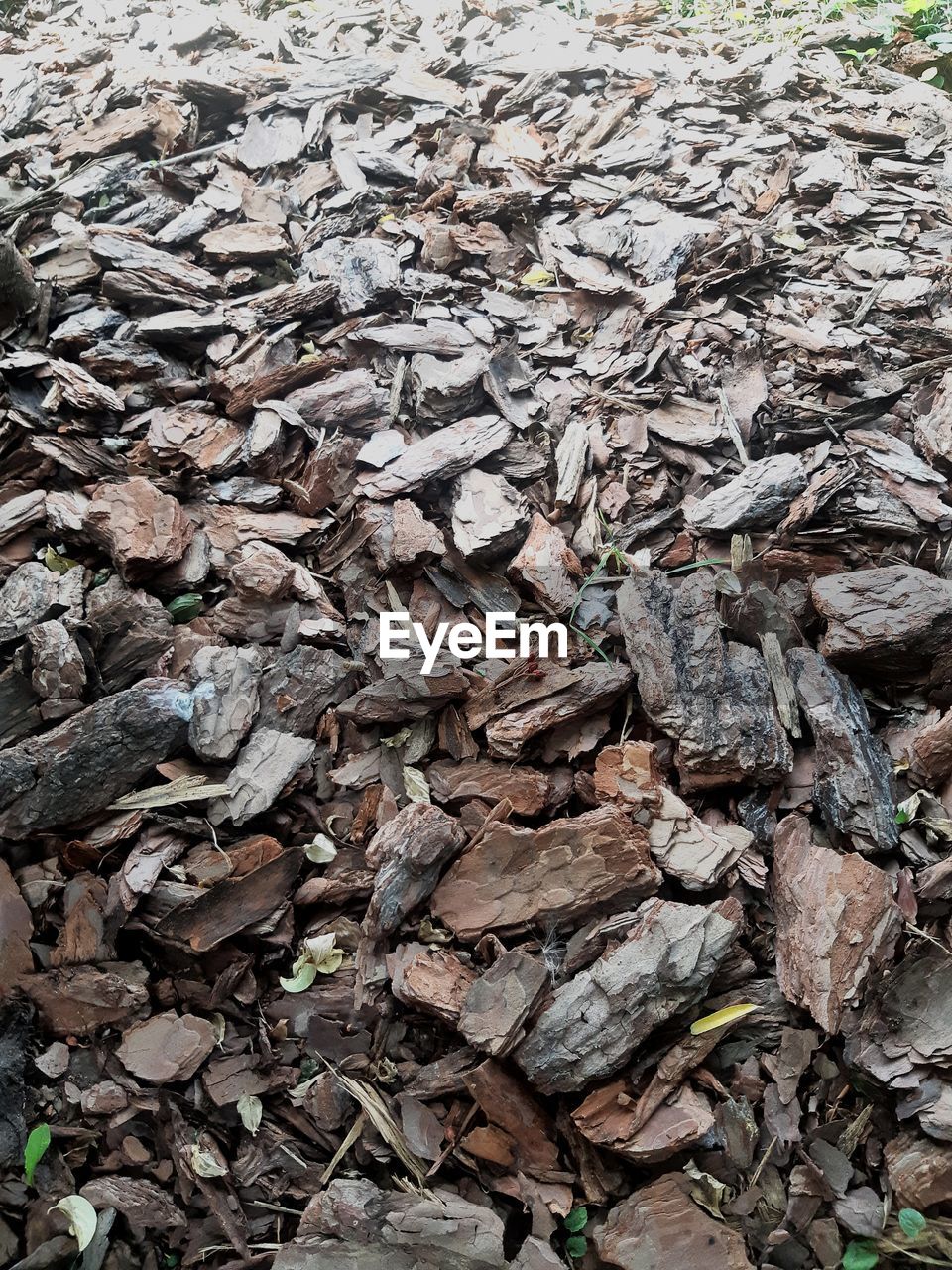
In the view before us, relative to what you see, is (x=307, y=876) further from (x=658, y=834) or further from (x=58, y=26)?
(x=58, y=26)

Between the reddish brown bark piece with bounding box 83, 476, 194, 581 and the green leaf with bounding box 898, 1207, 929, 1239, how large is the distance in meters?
1.78

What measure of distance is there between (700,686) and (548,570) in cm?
43

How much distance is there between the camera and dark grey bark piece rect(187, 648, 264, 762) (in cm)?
167

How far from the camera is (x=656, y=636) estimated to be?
1.75 m

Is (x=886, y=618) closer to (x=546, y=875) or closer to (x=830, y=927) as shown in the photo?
(x=830, y=927)

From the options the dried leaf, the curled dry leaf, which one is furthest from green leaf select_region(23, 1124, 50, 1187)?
the curled dry leaf

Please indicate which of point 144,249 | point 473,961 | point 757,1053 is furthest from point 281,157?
point 757,1053

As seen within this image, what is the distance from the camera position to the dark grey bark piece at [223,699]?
65.6 inches

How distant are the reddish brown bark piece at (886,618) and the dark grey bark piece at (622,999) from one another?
628 mm

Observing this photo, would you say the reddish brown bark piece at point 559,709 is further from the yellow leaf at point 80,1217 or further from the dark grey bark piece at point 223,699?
the yellow leaf at point 80,1217

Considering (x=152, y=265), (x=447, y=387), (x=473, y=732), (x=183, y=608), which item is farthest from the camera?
(x=152, y=265)

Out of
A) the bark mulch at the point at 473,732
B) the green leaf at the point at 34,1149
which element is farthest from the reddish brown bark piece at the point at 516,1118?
the green leaf at the point at 34,1149

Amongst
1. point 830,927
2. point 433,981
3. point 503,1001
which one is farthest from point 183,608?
point 830,927

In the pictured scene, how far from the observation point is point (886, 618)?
5.56 feet
